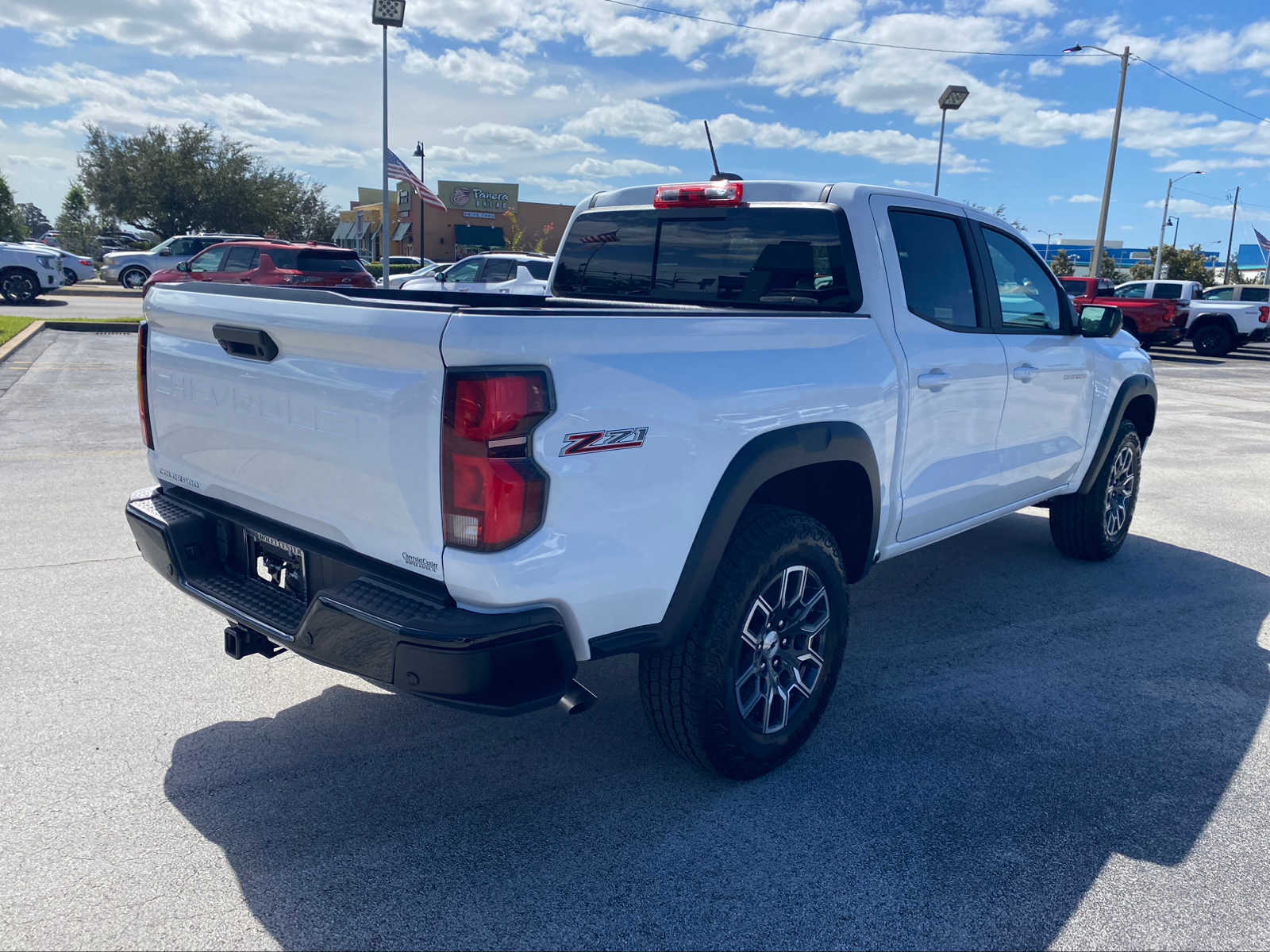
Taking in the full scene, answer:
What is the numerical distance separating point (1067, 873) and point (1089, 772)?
2.22ft

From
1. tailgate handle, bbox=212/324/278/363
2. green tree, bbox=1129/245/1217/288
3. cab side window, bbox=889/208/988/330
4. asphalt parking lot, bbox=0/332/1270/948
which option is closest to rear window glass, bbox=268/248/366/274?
asphalt parking lot, bbox=0/332/1270/948

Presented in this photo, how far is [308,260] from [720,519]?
1801 centimetres

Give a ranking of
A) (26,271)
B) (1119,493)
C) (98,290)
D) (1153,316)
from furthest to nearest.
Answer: (98,290) < (1153,316) < (26,271) < (1119,493)

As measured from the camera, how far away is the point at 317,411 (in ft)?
8.59

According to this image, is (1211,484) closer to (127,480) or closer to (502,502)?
(502,502)

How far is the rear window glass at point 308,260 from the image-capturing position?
18.9 metres

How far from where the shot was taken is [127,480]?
6711 millimetres

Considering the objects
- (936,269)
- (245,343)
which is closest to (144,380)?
(245,343)

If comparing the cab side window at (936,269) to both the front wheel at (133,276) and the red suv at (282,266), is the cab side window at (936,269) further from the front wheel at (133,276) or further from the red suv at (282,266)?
the front wheel at (133,276)

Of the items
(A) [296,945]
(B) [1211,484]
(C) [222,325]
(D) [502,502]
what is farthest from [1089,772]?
(B) [1211,484]

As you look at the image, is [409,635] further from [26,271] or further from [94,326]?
[26,271]

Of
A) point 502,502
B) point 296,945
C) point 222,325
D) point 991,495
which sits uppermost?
point 222,325

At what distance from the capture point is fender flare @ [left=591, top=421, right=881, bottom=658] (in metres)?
2.73

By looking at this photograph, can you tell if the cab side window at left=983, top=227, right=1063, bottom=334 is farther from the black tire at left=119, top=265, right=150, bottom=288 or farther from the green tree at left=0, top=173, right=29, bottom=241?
the green tree at left=0, top=173, right=29, bottom=241
